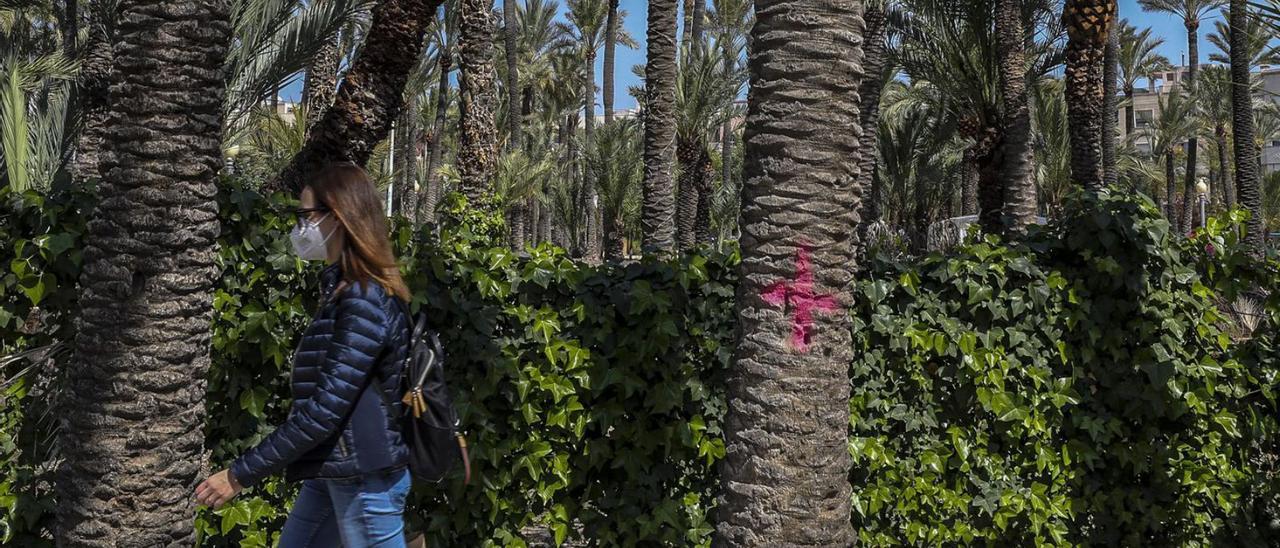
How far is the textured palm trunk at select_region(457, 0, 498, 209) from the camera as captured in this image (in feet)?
51.4

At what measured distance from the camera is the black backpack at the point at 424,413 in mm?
2713

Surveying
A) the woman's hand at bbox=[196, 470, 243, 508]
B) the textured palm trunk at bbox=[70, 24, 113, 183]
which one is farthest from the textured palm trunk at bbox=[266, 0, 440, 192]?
the woman's hand at bbox=[196, 470, 243, 508]

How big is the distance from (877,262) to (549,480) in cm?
169

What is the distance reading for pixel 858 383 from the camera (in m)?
3.96

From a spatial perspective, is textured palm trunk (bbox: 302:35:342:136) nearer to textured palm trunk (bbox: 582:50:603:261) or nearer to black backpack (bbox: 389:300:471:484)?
black backpack (bbox: 389:300:471:484)

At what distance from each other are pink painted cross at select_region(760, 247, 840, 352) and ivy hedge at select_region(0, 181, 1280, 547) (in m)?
0.86

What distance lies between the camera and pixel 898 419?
3969mm

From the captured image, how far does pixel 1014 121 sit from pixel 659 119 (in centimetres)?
425

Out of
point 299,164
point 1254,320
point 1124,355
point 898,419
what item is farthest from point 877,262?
point 299,164

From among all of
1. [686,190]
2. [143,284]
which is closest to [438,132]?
[686,190]

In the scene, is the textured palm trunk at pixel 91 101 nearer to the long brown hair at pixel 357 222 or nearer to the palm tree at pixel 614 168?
the long brown hair at pixel 357 222

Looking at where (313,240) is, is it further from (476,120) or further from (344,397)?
(476,120)

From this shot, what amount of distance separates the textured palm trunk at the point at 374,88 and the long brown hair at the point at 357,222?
9.73 ft

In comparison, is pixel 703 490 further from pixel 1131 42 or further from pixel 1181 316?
pixel 1131 42
